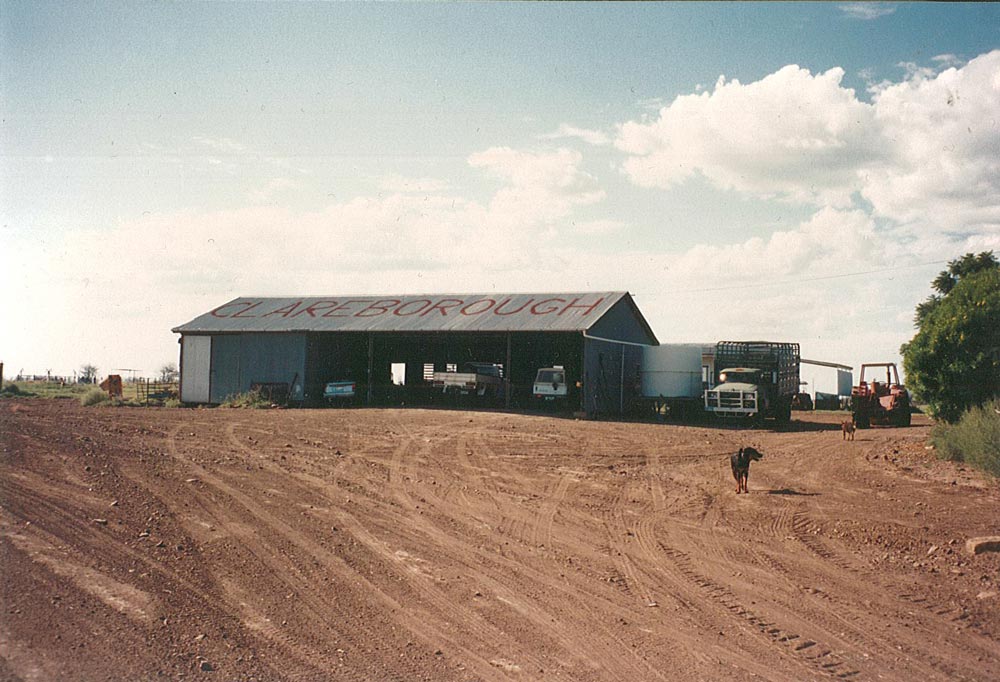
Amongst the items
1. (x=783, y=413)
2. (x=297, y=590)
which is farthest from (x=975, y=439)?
(x=783, y=413)

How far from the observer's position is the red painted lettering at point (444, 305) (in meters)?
38.9

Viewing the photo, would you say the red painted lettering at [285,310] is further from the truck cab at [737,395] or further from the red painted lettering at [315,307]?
the truck cab at [737,395]

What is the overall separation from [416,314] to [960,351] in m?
25.7

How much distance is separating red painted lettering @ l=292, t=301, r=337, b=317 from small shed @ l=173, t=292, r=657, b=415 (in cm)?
7

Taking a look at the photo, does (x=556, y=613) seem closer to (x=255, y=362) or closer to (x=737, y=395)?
(x=737, y=395)

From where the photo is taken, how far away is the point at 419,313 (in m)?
39.1

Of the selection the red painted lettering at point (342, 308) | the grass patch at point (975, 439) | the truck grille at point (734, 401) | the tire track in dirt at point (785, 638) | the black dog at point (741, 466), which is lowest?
the tire track in dirt at point (785, 638)

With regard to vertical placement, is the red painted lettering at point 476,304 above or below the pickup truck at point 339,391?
above

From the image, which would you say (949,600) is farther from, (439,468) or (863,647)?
(439,468)

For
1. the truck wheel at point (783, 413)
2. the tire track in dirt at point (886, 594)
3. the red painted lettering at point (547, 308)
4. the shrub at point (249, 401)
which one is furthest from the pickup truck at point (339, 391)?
the tire track in dirt at point (886, 594)

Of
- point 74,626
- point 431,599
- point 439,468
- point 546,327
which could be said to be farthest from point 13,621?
point 546,327

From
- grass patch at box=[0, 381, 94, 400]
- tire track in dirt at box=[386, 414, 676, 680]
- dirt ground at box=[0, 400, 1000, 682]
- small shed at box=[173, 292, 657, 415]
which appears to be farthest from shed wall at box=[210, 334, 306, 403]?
tire track in dirt at box=[386, 414, 676, 680]

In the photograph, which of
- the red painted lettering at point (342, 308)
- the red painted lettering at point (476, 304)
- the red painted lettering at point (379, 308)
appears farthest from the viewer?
the red painted lettering at point (342, 308)

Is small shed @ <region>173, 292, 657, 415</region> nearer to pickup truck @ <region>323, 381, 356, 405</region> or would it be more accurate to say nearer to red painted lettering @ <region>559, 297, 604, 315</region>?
red painted lettering @ <region>559, 297, 604, 315</region>
